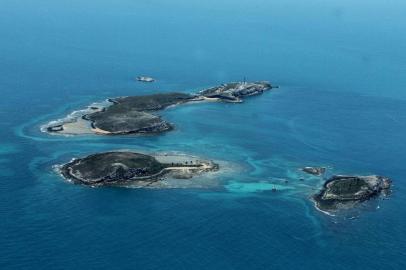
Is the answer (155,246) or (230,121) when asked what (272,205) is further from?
(230,121)

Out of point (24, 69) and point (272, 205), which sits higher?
point (24, 69)

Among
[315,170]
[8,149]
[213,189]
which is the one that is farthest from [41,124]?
[315,170]

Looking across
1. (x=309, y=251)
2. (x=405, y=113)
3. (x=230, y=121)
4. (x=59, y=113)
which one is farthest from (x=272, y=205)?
(x=405, y=113)

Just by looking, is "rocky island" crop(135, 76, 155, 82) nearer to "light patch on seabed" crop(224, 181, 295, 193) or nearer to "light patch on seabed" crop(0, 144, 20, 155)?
"light patch on seabed" crop(0, 144, 20, 155)

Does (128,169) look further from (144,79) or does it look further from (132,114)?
(144,79)

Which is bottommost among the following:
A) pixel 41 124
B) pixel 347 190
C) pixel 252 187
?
pixel 347 190

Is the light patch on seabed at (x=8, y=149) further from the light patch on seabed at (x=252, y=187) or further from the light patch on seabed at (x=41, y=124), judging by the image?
the light patch on seabed at (x=252, y=187)

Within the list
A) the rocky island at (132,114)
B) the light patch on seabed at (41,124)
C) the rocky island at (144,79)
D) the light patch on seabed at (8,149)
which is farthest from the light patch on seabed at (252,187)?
the rocky island at (144,79)
